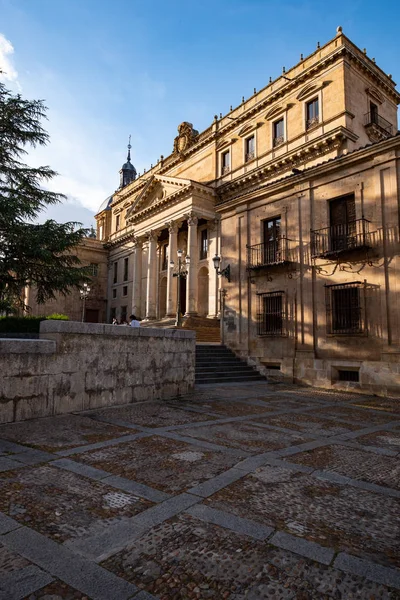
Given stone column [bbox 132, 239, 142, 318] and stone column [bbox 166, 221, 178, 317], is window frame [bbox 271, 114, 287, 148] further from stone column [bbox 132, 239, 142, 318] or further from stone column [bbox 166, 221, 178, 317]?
stone column [bbox 132, 239, 142, 318]

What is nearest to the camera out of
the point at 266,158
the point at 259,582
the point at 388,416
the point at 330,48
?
the point at 259,582

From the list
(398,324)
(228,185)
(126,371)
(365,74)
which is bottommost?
(126,371)

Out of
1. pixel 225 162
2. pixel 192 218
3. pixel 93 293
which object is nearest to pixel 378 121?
pixel 225 162

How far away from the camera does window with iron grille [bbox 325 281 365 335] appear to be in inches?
477

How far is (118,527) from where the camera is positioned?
8.74 feet

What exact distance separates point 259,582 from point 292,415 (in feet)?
18.8

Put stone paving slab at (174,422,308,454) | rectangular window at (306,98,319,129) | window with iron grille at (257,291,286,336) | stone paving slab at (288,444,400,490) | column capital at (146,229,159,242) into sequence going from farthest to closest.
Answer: column capital at (146,229,159,242) → rectangular window at (306,98,319,129) → window with iron grille at (257,291,286,336) → stone paving slab at (174,422,308,454) → stone paving slab at (288,444,400,490)

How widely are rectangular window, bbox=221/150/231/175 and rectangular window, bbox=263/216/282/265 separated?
18.3 meters

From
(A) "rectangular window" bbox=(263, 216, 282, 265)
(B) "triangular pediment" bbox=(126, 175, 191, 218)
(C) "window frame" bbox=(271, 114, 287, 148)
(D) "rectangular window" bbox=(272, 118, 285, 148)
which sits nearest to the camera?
(A) "rectangular window" bbox=(263, 216, 282, 265)

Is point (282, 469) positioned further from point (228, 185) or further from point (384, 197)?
point (228, 185)

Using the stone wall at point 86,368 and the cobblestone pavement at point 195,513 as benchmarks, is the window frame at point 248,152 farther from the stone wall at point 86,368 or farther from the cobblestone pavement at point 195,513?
the cobblestone pavement at point 195,513

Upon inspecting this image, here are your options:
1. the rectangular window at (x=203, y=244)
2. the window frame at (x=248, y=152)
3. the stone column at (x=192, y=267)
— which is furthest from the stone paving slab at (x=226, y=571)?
the rectangular window at (x=203, y=244)

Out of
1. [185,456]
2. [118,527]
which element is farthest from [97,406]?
[118,527]

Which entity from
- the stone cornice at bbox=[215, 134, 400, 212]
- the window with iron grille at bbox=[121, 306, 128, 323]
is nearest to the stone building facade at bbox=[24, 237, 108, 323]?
the window with iron grille at bbox=[121, 306, 128, 323]
